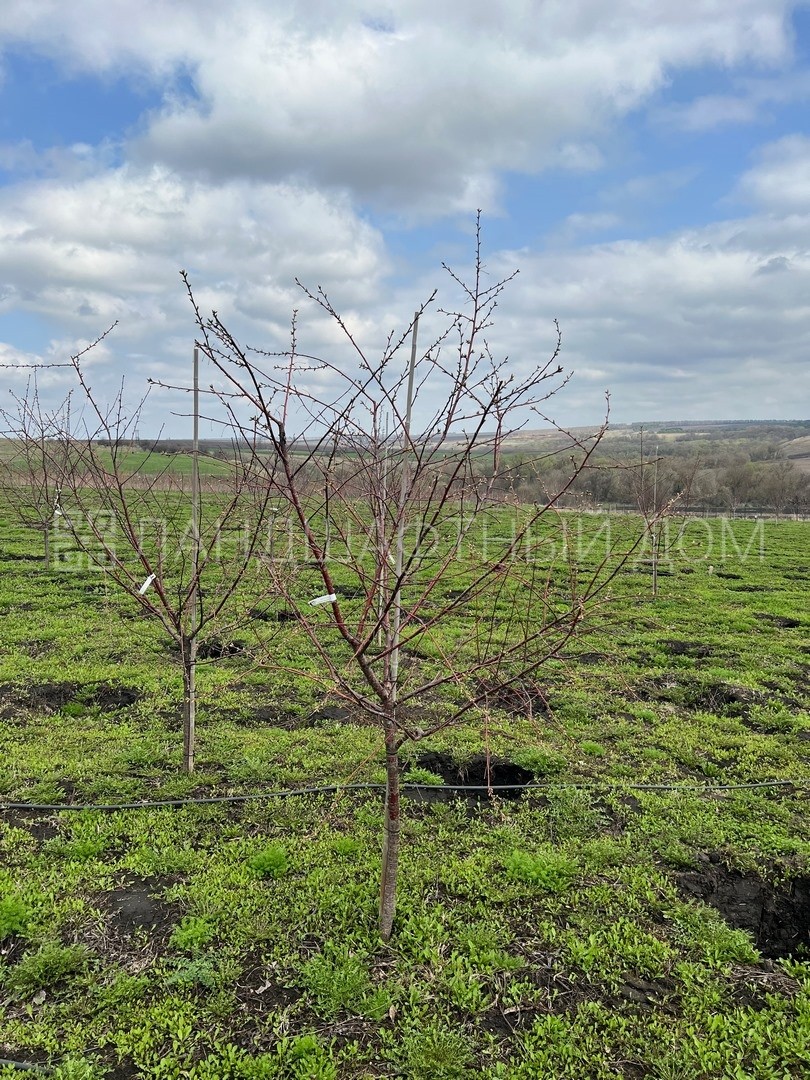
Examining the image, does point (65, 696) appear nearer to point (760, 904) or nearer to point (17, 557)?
point (760, 904)

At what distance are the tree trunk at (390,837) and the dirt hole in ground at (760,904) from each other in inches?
78.1

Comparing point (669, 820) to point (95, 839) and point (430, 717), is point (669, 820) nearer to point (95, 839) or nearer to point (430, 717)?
point (430, 717)

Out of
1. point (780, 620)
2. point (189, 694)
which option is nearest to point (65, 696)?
point (189, 694)

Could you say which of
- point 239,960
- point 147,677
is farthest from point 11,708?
point 239,960

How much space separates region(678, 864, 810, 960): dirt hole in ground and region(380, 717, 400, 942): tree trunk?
198 cm

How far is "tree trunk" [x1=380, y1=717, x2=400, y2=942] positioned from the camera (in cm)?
345

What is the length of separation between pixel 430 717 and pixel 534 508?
444cm

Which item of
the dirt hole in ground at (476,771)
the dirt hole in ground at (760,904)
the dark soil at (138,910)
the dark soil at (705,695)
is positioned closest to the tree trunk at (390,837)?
the dark soil at (138,910)

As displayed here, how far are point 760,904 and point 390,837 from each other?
252 centimetres

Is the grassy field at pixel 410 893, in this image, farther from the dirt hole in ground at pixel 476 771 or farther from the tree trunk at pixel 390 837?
the tree trunk at pixel 390 837

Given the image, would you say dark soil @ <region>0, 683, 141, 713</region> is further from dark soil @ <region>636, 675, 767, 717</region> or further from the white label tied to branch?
dark soil @ <region>636, 675, 767, 717</region>

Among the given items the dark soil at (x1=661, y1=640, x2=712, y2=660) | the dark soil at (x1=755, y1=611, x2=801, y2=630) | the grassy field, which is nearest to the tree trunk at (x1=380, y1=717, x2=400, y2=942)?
the grassy field

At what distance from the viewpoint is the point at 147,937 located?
145 inches

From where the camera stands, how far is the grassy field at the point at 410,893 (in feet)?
10.0
